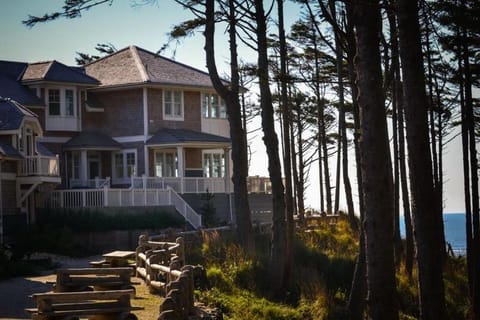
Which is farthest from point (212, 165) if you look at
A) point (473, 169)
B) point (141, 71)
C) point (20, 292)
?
point (20, 292)

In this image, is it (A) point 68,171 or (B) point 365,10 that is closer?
(B) point 365,10

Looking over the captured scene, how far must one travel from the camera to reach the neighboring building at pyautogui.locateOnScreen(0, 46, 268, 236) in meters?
45.9

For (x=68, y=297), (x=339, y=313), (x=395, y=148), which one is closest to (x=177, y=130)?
(x=395, y=148)

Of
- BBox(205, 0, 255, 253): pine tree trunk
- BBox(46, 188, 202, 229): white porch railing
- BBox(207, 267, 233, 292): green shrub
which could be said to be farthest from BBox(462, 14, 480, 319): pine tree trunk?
BBox(46, 188, 202, 229): white porch railing

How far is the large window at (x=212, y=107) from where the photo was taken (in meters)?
51.4

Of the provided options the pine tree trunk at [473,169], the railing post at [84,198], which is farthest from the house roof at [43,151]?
the pine tree trunk at [473,169]

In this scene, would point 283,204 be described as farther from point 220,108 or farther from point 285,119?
point 220,108

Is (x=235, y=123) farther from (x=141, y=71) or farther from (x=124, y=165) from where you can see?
(x=141, y=71)

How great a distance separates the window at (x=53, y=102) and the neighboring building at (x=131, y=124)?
5 centimetres

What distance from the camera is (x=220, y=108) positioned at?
52.3 m

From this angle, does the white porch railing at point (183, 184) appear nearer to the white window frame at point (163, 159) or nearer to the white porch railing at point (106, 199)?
the white porch railing at point (106, 199)

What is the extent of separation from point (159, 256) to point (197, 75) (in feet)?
99.3

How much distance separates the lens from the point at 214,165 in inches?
2037

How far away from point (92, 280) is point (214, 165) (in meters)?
34.1
